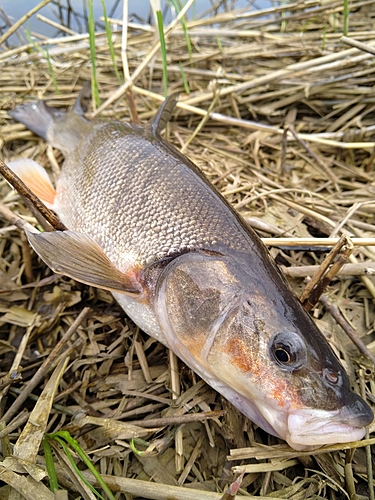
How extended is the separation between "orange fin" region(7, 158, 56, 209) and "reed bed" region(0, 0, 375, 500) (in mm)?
180

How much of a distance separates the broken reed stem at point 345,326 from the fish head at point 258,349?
441 millimetres

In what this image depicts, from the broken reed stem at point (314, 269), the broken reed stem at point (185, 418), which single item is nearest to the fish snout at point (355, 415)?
the broken reed stem at point (185, 418)

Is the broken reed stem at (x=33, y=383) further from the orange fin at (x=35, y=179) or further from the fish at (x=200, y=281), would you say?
the orange fin at (x=35, y=179)

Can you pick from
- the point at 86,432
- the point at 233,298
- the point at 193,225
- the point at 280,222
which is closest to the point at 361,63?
the point at 280,222

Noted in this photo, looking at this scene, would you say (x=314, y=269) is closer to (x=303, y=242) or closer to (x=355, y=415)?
(x=303, y=242)

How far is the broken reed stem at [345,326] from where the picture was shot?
1.80 metres

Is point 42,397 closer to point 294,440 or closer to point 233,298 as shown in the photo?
point 233,298

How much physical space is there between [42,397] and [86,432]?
9.6 inches

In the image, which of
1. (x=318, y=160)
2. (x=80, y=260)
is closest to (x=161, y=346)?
(x=80, y=260)

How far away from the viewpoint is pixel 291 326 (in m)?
1.45

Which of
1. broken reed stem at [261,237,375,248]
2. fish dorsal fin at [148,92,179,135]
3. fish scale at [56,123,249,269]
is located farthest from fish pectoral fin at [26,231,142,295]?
fish dorsal fin at [148,92,179,135]

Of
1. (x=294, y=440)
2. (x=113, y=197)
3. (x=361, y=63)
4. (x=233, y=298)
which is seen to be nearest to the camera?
(x=294, y=440)

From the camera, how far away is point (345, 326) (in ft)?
6.15

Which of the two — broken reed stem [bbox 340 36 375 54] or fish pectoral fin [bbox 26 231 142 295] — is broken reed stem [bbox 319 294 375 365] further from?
broken reed stem [bbox 340 36 375 54]
